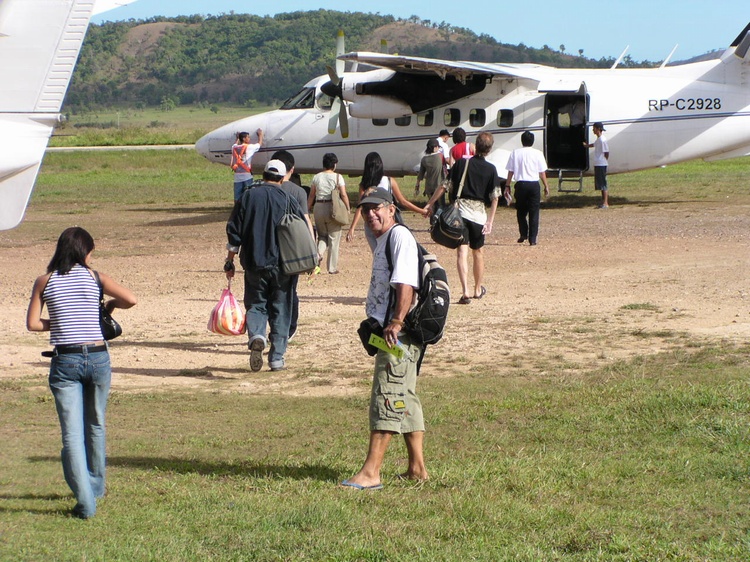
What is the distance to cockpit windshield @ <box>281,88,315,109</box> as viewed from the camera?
23.6 metres

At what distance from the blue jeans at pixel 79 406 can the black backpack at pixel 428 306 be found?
1722 mm

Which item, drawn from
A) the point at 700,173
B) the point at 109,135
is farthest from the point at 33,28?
the point at 109,135

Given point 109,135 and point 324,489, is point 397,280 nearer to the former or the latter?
point 324,489

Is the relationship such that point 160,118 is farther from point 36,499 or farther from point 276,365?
point 36,499

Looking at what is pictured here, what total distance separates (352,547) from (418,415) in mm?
1123

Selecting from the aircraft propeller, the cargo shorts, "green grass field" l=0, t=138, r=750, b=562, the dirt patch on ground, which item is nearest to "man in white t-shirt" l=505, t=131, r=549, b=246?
the dirt patch on ground

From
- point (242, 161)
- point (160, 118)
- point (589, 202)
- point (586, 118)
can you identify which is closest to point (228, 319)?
point (242, 161)

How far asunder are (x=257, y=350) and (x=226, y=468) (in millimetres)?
2707

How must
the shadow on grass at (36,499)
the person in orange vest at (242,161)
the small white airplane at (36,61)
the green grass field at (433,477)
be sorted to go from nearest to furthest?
1. the green grass field at (433,477)
2. the shadow on grass at (36,499)
3. the small white airplane at (36,61)
4. the person in orange vest at (242,161)

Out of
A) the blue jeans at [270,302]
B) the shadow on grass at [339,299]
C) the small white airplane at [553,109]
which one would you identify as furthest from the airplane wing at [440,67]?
the blue jeans at [270,302]

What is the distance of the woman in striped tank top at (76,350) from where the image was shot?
5.63 metres

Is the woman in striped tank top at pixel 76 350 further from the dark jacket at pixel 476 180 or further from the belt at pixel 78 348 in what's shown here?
the dark jacket at pixel 476 180

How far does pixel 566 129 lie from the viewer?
23219 mm

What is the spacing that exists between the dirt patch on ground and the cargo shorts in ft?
9.26
